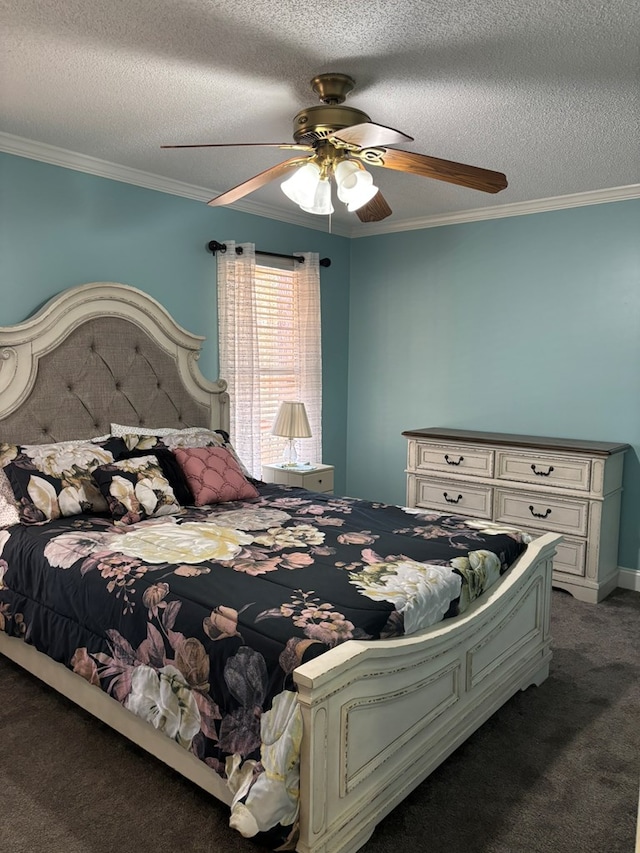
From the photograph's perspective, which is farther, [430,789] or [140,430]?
[140,430]

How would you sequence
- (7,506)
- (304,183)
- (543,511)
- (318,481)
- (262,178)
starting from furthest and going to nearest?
(318,481)
(543,511)
(7,506)
(262,178)
(304,183)

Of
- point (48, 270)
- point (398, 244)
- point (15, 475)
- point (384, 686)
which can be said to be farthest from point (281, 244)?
point (384, 686)

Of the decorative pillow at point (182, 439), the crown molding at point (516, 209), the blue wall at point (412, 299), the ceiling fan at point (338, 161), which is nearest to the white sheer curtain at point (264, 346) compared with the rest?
the blue wall at point (412, 299)

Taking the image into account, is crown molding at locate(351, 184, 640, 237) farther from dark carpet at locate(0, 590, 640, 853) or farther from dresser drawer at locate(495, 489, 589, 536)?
dark carpet at locate(0, 590, 640, 853)

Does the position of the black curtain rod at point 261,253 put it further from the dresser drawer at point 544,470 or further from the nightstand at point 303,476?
the dresser drawer at point 544,470

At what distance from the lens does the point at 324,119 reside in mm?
2461

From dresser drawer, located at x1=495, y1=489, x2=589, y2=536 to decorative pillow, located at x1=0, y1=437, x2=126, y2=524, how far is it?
97.1 inches

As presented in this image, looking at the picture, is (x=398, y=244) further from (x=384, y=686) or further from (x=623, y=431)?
(x=384, y=686)

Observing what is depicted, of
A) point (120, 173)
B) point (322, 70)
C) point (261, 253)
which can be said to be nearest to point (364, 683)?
point (322, 70)

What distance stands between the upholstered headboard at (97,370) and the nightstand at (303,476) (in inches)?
22.7

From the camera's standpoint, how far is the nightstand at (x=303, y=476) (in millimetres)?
4332

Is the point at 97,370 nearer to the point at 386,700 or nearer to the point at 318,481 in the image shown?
the point at 318,481

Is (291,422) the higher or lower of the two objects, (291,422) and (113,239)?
the lower

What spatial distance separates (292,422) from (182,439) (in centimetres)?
91
